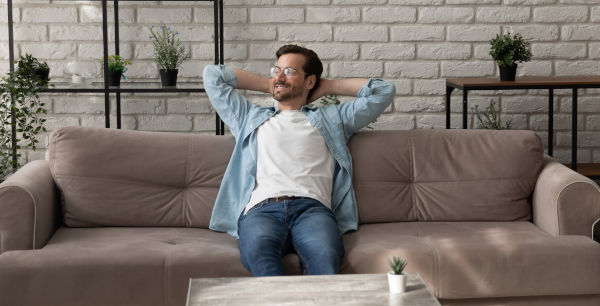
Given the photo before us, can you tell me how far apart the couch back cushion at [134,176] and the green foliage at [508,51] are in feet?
5.06

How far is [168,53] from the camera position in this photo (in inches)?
157

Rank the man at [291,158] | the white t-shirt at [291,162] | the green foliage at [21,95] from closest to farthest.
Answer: the man at [291,158]
the white t-shirt at [291,162]
the green foliage at [21,95]

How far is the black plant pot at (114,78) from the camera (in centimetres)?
394

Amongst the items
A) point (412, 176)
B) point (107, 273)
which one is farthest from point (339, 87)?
point (107, 273)

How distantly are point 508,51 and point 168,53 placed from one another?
1677mm

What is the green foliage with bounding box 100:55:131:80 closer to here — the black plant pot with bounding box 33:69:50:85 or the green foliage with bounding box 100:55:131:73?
the green foliage with bounding box 100:55:131:73

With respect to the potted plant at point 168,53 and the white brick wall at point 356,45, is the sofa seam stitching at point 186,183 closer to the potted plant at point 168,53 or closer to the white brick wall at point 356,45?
the potted plant at point 168,53

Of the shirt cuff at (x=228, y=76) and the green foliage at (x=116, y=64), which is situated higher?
the green foliage at (x=116, y=64)

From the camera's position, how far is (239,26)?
13.8ft

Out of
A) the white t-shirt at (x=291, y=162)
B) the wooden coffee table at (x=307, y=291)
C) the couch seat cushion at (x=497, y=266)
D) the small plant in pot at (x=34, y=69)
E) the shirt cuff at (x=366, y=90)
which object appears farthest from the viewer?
the small plant in pot at (x=34, y=69)

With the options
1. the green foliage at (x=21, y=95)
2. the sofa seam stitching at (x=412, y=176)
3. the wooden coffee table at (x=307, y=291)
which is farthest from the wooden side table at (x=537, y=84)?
the green foliage at (x=21, y=95)

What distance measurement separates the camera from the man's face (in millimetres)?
3074

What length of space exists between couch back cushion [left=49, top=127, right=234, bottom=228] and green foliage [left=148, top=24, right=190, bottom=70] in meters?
0.96

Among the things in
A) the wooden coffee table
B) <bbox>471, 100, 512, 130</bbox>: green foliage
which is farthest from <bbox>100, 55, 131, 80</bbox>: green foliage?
the wooden coffee table
